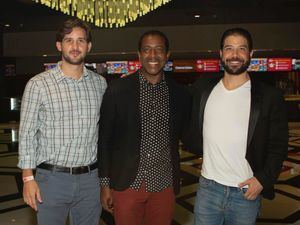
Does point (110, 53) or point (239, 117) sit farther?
point (110, 53)

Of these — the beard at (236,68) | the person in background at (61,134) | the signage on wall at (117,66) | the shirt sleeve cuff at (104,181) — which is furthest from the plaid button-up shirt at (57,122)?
the signage on wall at (117,66)

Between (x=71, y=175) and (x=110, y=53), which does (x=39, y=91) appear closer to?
(x=71, y=175)

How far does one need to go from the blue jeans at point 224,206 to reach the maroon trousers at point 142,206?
19 centimetres

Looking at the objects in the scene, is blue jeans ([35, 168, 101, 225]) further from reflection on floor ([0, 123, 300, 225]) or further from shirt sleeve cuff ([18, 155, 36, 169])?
reflection on floor ([0, 123, 300, 225])

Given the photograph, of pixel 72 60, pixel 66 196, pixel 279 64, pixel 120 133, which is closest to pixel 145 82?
pixel 120 133

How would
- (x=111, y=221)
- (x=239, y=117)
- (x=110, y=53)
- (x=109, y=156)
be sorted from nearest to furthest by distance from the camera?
(x=239, y=117) < (x=109, y=156) < (x=111, y=221) < (x=110, y=53)

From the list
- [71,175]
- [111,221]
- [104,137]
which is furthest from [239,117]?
[111,221]

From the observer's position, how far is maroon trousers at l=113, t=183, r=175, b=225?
80.6 inches

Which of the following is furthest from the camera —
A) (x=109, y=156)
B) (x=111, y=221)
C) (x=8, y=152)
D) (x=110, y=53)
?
(x=110, y=53)

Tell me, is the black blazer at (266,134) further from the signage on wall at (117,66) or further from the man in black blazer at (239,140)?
the signage on wall at (117,66)

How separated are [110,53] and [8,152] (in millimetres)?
3823

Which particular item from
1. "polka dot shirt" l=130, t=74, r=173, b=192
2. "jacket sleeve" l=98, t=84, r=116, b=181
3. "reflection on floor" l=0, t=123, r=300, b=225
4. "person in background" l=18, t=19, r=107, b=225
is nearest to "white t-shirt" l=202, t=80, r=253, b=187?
"polka dot shirt" l=130, t=74, r=173, b=192

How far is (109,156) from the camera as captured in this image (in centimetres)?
206

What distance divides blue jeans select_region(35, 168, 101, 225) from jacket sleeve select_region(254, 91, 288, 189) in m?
0.85
